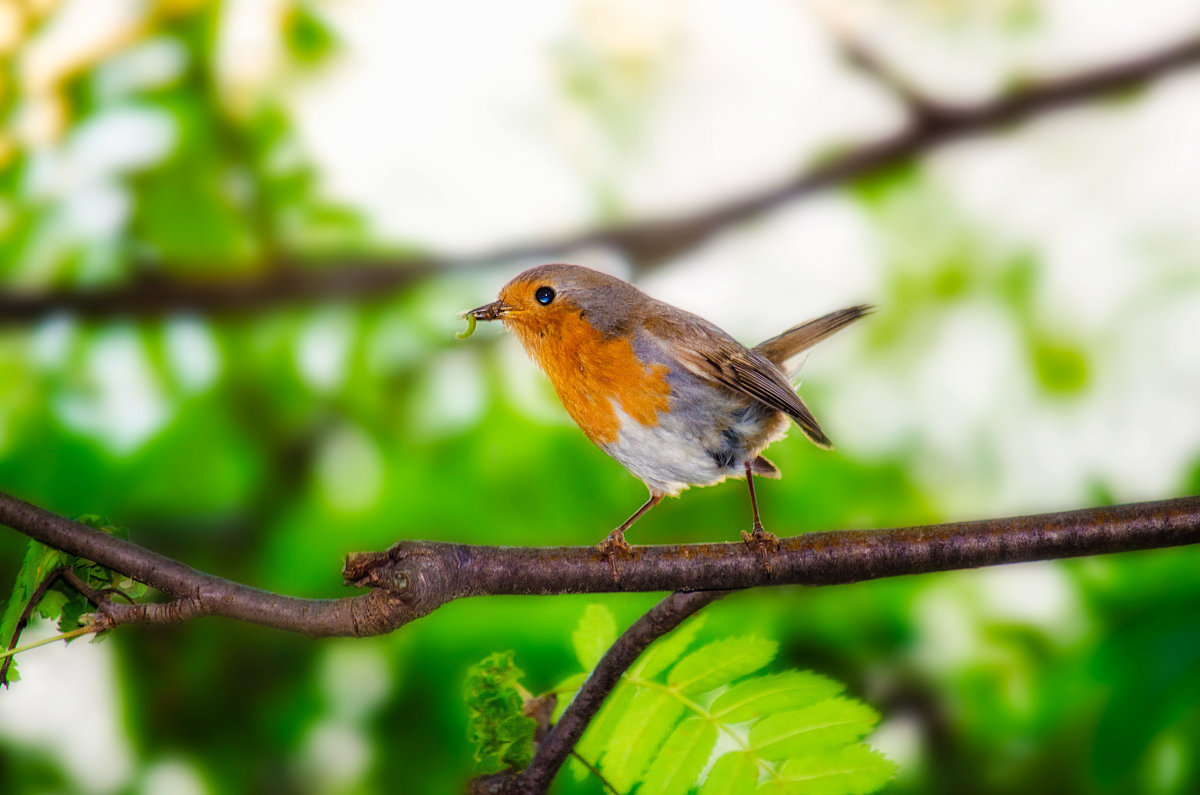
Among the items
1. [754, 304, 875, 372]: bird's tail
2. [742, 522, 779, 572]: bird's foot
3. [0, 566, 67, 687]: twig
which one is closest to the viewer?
[0, 566, 67, 687]: twig

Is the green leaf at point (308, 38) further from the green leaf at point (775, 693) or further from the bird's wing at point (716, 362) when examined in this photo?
the green leaf at point (775, 693)

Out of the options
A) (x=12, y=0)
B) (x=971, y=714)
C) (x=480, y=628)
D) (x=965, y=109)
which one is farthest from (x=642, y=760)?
(x=12, y=0)

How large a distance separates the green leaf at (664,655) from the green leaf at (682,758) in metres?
0.09

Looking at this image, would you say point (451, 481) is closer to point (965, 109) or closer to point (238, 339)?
point (238, 339)

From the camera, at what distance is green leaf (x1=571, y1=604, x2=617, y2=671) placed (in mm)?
1494

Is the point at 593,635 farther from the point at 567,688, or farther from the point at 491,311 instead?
the point at 491,311

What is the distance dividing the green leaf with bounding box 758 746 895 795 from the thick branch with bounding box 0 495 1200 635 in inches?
9.9

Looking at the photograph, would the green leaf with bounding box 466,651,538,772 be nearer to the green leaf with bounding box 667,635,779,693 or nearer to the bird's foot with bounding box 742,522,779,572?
the green leaf with bounding box 667,635,779,693

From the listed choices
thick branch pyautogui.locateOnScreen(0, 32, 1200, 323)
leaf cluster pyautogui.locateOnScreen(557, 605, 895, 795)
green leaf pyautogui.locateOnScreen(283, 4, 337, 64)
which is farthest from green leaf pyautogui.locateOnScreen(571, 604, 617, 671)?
green leaf pyautogui.locateOnScreen(283, 4, 337, 64)

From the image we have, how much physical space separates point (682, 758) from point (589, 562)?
0.38 metres

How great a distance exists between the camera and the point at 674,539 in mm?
2855

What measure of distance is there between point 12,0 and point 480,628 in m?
2.62

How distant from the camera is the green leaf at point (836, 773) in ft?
4.43

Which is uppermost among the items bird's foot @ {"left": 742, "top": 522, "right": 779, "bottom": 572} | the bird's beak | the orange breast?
the bird's beak
